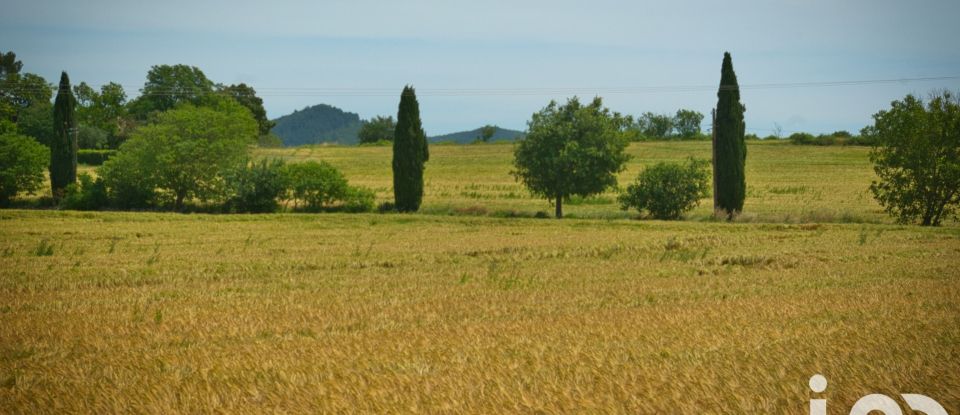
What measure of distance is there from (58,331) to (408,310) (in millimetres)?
4883

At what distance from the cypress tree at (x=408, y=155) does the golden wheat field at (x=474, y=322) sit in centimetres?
1564

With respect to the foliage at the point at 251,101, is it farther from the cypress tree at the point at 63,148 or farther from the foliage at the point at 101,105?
the cypress tree at the point at 63,148

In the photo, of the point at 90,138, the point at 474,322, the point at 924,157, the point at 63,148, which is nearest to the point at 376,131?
the point at 90,138

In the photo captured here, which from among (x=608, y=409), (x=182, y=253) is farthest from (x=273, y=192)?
(x=608, y=409)

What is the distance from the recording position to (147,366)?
846 cm

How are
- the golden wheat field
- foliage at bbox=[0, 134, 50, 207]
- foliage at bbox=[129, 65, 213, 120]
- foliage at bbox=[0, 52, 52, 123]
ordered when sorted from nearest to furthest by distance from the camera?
the golden wheat field → foliage at bbox=[0, 134, 50, 207] → foliage at bbox=[0, 52, 52, 123] → foliage at bbox=[129, 65, 213, 120]

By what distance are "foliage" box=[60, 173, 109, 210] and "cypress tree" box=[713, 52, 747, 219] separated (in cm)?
3474

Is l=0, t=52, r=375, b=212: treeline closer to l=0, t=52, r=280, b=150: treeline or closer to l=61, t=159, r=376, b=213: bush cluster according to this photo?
l=61, t=159, r=376, b=213: bush cluster

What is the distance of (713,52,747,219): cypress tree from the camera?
1610 inches

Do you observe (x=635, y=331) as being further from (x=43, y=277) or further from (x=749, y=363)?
(x=43, y=277)

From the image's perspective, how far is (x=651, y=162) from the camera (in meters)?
75.7

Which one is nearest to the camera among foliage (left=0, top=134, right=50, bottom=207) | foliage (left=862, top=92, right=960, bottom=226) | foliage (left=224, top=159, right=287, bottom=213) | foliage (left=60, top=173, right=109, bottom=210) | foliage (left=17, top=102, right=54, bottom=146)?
foliage (left=862, top=92, right=960, bottom=226)

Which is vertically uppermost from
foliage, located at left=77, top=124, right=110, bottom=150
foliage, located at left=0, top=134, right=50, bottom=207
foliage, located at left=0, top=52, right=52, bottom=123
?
foliage, located at left=0, top=52, right=52, bottom=123

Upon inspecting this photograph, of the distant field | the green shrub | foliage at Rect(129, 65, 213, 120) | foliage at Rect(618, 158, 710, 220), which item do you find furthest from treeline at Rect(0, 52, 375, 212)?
foliage at Rect(129, 65, 213, 120)
